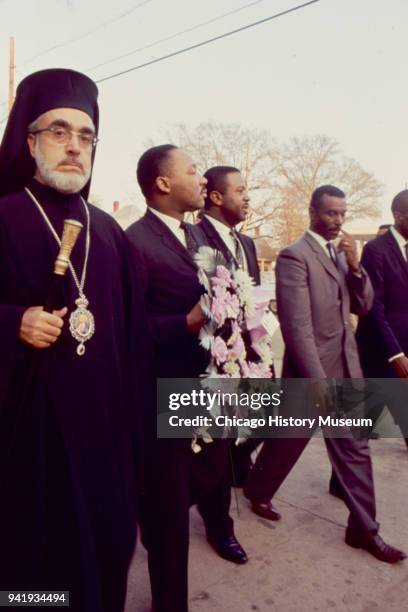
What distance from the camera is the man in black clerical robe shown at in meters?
2.00

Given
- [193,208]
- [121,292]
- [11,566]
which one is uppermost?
[193,208]

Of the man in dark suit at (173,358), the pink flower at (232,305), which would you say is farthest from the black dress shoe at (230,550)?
the pink flower at (232,305)

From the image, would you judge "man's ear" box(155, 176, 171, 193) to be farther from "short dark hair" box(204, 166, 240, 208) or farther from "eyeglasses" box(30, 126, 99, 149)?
"short dark hair" box(204, 166, 240, 208)

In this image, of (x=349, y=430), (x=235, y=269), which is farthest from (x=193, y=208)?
(x=349, y=430)

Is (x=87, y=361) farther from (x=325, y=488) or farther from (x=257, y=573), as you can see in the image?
(x=325, y=488)

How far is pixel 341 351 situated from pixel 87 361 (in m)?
1.92

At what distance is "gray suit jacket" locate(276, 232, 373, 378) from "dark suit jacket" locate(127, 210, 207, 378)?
806mm

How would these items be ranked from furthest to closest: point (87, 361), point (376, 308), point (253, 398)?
point (376, 308) → point (253, 398) → point (87, 361)

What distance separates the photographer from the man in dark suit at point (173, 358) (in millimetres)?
2584

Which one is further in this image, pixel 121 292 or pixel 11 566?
pixel 121 292

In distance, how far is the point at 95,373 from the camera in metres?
2.19

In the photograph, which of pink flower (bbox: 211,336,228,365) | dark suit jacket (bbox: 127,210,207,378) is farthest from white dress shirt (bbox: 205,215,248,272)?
pink flower (bbox: 211,336,228,365)

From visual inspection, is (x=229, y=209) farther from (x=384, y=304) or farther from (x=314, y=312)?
(x=384, y=304)

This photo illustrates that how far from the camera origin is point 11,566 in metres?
1.99
